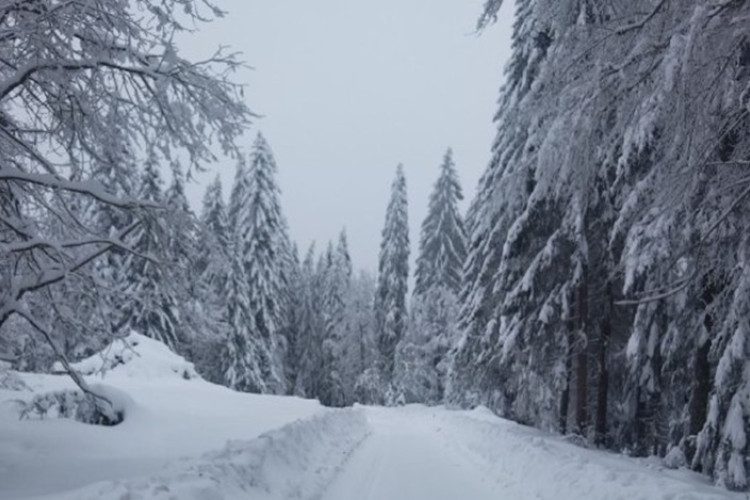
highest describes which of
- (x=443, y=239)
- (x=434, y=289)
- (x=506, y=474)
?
(x=443, y=239)

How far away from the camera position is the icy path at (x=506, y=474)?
24.0 ft

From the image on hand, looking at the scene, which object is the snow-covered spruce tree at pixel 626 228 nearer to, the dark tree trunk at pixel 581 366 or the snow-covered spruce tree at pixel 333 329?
the dark tree trunk at pixel 581 366

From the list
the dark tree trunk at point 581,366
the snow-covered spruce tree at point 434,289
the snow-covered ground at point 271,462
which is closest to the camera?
the snow-covered ground at point 271,462

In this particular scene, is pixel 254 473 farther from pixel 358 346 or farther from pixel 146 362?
pixel 358 346

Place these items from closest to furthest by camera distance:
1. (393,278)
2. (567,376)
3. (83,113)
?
(83,113)
(567,376)
(393,278)

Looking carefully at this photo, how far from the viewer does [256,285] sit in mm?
38219

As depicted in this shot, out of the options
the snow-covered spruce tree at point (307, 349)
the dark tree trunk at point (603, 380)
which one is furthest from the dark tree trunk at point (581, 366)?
the snow-covered spruce tree at point (307, 349)

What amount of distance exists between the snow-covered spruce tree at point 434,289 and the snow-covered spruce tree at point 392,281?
1.50 m

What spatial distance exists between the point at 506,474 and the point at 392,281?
3645 cm

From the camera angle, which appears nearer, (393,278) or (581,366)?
(581,366)

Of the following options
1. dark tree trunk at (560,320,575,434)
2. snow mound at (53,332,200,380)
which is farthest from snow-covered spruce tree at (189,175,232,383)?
dark tree trunk at (560,320,575,434)

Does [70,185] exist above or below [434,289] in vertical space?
below

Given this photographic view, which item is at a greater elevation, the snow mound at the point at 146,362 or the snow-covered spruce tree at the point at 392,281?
the snow-covered spruce tree at the point at 392,281

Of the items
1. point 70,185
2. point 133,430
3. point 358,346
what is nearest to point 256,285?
point 358,346
